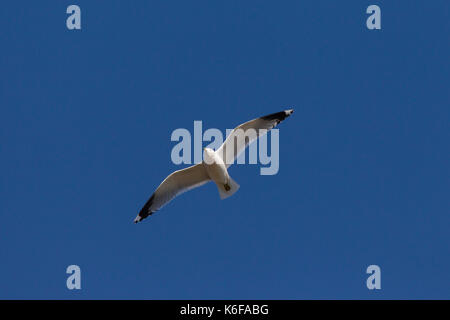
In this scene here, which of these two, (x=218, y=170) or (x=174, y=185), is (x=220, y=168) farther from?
(x=174, y=185)

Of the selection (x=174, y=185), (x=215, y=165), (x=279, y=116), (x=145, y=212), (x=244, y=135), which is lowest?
(x=145, y=212)

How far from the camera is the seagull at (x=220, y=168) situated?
11.9m

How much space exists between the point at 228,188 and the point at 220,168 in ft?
1.23

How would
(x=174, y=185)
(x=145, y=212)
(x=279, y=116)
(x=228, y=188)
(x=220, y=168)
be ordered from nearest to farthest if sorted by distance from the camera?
(x=220, y=168) → (x=228, y=188) → (x=279, y=116) → (x=174, y=185) → (x=145, y=212)

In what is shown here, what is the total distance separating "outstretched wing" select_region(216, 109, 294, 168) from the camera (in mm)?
11969

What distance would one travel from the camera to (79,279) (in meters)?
12.5

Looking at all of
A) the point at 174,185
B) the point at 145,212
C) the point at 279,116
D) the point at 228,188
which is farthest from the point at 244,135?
the point at 145,212

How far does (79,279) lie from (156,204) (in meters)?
1.64

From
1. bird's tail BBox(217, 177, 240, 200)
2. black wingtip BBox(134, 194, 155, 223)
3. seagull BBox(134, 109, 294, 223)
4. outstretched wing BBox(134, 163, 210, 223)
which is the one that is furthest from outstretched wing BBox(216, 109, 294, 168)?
black wingtip BBox(134, 194, 155, 223)

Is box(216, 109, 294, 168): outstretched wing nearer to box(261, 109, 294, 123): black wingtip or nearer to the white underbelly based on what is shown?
box(261, 109, 294, 123): black wingtip

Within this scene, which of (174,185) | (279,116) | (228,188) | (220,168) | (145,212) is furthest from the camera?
(145,212)

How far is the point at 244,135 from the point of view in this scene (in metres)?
12.0

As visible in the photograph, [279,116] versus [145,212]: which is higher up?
[279,116]
